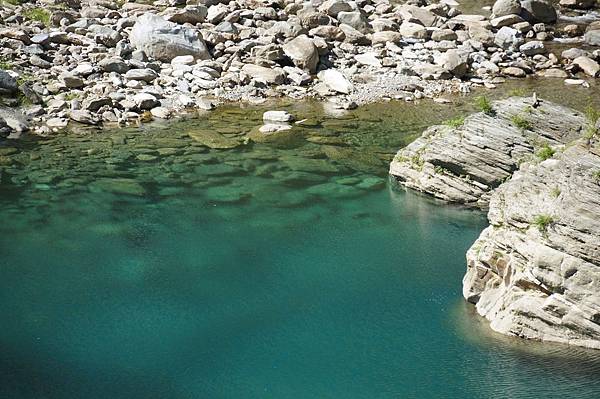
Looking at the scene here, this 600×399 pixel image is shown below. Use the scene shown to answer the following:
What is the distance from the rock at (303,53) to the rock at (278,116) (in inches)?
239

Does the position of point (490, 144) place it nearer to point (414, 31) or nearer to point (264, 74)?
point (264, 74)

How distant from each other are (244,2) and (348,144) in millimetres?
20498

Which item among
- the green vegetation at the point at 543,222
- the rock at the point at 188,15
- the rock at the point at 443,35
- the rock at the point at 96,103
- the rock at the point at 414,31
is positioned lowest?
the rock at the point at 443,35

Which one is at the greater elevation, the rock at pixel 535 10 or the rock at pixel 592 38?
the rock at pixel 535 10

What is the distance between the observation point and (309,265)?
64.7 ft

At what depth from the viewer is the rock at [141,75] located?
35.0 meters

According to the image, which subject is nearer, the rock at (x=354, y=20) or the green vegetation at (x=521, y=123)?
the green vegetation at (x=521, y=123)

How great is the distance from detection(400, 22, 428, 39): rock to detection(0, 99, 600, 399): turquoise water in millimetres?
15836

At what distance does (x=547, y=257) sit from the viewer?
15.5 metres

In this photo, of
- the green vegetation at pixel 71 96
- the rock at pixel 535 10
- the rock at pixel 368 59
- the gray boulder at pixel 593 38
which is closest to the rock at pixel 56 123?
the green vegetation at pixel 71 96

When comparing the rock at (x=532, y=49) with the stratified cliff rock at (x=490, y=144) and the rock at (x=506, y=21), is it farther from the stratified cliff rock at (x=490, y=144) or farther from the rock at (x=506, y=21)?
the stratified cliff rock at (x=490, y=144)

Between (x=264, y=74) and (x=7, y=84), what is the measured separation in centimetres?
1283

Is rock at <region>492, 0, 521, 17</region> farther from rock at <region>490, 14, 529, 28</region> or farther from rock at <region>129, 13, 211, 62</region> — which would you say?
→ rock at <region>129, 13, 211, 62</region>

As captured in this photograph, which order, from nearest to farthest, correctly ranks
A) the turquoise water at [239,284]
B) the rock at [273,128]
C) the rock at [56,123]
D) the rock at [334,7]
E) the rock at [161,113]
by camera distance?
1. the turquoise water at [239,284]
2. the rock at [56,123]
3. the rock at [273,128]
4. the rock at [161,113]
5. the rock at [334,7]
